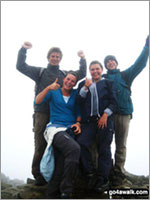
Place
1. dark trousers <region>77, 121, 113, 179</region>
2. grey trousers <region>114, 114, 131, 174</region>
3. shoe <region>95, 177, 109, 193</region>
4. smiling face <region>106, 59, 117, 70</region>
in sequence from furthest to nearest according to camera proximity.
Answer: smiling face <region>106, 59, 117, 70</region> → grey trousers <region>114, 114, 131, 174</region> → dark trousers <region>77, 121, 113, 179</region> → shoe <region>95, 177, 109, 193</region>

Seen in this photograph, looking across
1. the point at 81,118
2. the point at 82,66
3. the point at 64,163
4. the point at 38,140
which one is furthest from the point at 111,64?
the point at 64,163

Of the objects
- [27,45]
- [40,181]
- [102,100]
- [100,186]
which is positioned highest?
[27,45]

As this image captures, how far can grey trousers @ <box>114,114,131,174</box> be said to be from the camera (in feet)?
18.3

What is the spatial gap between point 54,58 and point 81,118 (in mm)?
2195

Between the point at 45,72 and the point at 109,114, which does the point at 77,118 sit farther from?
the point at 45,72

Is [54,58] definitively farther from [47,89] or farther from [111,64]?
[111,64]

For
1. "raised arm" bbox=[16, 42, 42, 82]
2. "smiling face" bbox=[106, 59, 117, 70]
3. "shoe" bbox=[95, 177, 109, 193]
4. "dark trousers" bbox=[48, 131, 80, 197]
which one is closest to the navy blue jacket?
"dark trousers" bbox=[48, 131, 80, 197]

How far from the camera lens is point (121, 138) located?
5.65 metres

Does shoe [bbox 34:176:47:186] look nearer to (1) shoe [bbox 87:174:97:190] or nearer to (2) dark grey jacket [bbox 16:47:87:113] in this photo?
(1) shoe [bbox 87:174:97:190]

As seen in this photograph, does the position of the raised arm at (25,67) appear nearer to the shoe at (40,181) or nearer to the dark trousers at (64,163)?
the dark trousers at (64,163)

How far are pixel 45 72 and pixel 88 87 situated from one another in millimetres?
1672

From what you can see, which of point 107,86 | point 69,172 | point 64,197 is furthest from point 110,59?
point 64,197

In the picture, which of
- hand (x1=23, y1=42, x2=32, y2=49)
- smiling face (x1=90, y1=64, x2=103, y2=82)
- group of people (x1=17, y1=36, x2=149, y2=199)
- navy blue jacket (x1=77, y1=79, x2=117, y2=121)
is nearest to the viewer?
group of people (x1=17, y1=36, x2=149, y2=199)

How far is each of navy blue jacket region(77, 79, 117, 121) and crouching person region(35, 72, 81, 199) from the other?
0.18 metres
